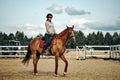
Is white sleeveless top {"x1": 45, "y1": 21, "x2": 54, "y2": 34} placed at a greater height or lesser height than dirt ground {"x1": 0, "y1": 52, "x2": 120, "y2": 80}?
greater

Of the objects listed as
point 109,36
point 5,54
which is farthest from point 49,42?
point 109,36

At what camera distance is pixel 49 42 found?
990 cm

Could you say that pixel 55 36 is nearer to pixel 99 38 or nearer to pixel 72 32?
pixel 72 32

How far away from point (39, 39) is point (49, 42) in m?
0.85

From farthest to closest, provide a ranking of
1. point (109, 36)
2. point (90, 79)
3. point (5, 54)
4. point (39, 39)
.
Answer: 1. point (109, 36)
2. point (5, 54)
3. point (39, 39)
4. point (90, 79)

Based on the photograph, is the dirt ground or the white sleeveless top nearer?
the dirt ground

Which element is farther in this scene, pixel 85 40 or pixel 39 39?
pixel 85 40

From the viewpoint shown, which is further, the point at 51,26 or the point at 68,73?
the point at 68,73

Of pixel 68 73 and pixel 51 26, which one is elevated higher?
pixel 51 26

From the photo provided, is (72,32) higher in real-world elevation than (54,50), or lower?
higher

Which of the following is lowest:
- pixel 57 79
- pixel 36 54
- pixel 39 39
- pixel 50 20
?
pixel 57 79

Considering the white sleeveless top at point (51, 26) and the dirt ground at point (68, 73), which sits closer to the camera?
the dirt ground at point (68, 73)

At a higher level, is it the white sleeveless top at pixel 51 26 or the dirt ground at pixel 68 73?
the white sleeveless top at pixel 51 26

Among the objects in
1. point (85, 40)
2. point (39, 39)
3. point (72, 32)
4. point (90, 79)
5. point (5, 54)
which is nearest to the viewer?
point (90, 79)
